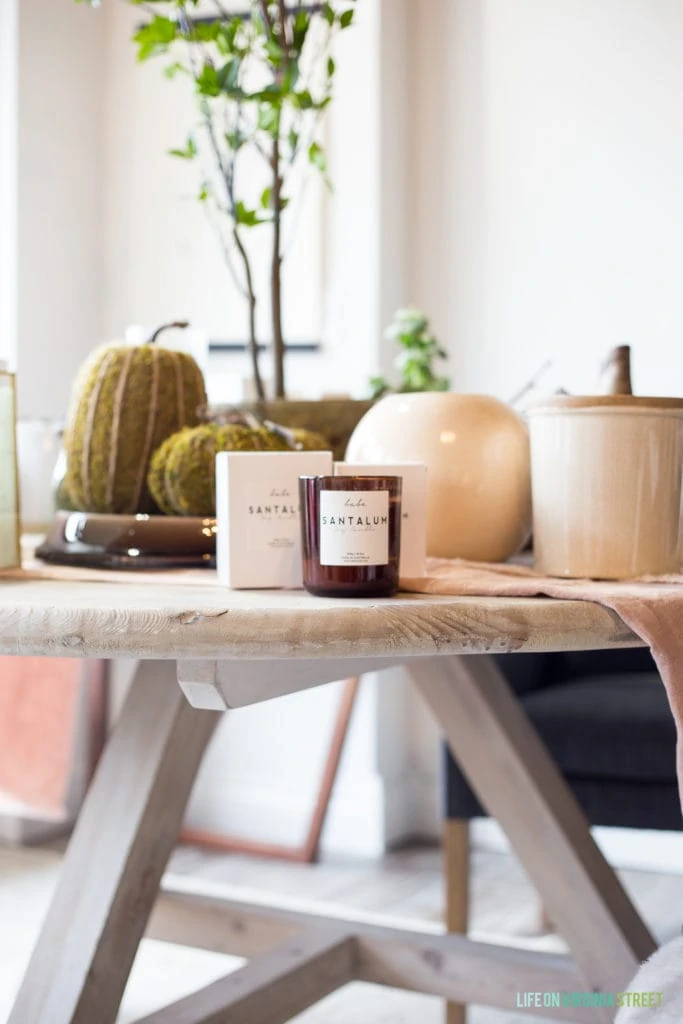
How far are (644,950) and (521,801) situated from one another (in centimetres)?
21

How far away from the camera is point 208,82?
1.26 metres

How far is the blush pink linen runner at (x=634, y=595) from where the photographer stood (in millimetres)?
869

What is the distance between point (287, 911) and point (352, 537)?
0.86 m

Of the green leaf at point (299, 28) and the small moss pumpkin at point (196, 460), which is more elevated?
the green leaf at point (299, 28)

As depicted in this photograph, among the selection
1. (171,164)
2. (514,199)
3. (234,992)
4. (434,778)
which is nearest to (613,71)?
(514,199)

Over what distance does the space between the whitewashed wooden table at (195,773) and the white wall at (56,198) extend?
1684 millimetres

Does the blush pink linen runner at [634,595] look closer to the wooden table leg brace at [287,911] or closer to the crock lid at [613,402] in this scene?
the crock lid at [613,402]

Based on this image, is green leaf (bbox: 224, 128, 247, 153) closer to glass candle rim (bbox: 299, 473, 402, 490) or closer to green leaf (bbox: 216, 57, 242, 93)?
green leaf (bbox: 216, 57, 242, 93)

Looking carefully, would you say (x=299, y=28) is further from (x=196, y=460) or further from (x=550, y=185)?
(x=550, y=185)

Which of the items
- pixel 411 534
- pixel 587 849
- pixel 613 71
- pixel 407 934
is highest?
pixel 613 71

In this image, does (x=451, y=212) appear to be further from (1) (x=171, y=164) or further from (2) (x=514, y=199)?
(1) (x=171, y=164)

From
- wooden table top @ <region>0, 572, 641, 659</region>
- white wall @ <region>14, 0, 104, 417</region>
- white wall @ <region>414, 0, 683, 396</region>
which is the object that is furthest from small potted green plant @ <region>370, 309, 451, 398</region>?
white wall @ <region>14, 0, 104, 417</region>

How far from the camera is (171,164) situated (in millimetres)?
3074

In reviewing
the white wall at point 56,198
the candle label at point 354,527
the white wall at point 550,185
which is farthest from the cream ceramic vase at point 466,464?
the white wall at point 56,198
